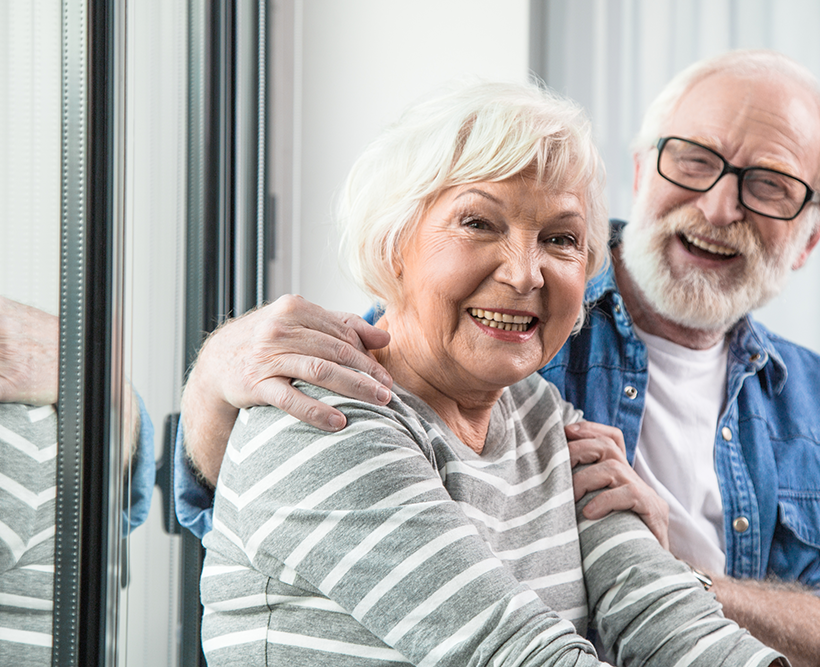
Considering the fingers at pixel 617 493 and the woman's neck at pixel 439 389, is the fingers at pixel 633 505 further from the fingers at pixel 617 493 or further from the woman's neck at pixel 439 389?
the woman's neck at pixel 439 389

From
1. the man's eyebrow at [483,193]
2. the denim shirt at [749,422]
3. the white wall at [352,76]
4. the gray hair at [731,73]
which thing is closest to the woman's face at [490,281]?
the man's eyebrow at [483,193]

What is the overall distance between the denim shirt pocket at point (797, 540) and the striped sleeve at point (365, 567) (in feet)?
2.68

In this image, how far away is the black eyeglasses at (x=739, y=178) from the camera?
1.58m

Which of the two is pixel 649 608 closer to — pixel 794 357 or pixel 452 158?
pixel 452 158

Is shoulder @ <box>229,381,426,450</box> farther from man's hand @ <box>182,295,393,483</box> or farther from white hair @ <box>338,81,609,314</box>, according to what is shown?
white hair @ <box>338,81,609,314</box>

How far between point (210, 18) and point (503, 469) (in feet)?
4.24

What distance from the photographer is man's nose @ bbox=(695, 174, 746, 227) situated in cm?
156

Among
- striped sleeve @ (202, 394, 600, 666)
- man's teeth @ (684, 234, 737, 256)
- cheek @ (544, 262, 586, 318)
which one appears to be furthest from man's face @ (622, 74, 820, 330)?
striped sleeve @ (202, 394, 600, 666)

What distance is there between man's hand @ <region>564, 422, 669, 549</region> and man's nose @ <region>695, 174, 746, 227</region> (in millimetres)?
635

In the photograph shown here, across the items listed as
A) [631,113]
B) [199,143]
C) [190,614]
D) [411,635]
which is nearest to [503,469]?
[411,635]

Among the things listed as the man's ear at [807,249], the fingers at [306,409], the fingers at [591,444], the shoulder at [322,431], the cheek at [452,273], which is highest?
the cheek at [452,273]

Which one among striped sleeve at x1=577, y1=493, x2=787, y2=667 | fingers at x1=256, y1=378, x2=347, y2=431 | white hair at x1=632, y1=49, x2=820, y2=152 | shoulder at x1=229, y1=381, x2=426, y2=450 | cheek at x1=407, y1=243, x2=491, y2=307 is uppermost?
white hair at x1=632, y1=49, x2=820, y2=152

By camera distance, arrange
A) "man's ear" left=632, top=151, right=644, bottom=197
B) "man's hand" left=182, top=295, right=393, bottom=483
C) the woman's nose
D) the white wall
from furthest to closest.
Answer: the white wall → "man's ear" left=632, top=151, right=644, bottom=197 → the woman's nose → "man's hand" left=182, top=295, right=393, bottom=483

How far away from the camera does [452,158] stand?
3.11 ft
